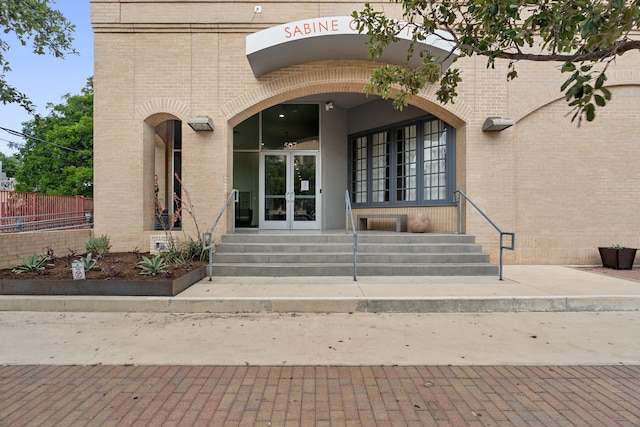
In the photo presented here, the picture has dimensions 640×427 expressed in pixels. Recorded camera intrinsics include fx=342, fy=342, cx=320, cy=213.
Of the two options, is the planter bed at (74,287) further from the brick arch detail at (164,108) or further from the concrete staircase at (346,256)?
the brick arch detail at (164,108)

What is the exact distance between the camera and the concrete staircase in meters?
7.00

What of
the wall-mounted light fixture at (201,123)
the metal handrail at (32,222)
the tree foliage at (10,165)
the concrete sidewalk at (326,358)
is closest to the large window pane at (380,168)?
the concrete sidewalk at (326,358)

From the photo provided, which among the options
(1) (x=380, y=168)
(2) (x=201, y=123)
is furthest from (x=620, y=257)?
(2) (x=201, y=123)

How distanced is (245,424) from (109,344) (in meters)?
2.43

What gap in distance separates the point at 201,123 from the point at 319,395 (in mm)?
6879

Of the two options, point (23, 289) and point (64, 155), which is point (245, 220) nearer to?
point (23, 289)

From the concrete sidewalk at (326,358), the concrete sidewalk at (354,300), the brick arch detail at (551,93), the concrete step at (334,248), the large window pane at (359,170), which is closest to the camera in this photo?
the concrete sidewalk at (326,358)

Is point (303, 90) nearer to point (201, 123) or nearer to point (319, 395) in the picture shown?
point (201, 123)

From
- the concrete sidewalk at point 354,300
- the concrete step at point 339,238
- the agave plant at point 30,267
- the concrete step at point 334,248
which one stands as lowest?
the concrete sidewalk at point 354,300

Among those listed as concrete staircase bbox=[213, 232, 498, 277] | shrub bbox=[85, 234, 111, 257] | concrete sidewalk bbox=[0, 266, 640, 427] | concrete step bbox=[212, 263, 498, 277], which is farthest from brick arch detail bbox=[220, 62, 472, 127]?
concrete sidewalk bbox=[0, 266, 640, 427]

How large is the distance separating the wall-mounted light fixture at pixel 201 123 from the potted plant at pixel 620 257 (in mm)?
9934

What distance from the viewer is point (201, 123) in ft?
26.4

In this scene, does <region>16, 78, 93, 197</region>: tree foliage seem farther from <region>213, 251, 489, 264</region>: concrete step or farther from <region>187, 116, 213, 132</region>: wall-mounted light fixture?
<region>213, 251, 489, 264</region>: concrete step

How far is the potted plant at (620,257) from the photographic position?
8016 mm
